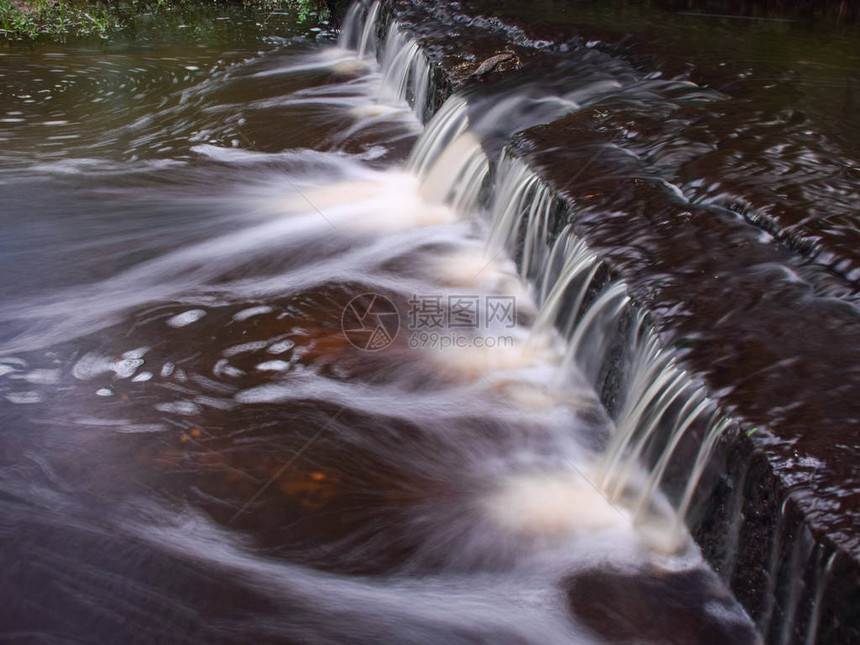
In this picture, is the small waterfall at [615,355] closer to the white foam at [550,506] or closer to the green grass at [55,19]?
the white foam at [550,506]

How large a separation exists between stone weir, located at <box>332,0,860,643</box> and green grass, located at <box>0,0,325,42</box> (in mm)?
5585

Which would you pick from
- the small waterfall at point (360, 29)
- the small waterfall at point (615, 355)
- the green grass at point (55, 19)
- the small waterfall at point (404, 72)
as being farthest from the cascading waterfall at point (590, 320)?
the green grass at point (55, 19)

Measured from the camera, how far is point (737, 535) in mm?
2086

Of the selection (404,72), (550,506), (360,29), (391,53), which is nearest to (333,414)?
(550,506)

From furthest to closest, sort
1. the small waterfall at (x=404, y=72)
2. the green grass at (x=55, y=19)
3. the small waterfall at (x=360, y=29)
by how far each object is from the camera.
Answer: the green grass at (x=55, y=19)
the small waterfall at (x=360, y=29)
the small waterfall at (x=404, y=72)

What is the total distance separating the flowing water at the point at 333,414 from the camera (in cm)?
225

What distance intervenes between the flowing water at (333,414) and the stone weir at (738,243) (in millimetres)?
103

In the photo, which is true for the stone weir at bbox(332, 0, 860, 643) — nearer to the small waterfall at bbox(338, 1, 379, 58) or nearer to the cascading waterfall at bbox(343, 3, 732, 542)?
the cascading waterfall at bbox(343, 3, 732, 542)

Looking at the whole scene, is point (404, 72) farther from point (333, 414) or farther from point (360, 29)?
point (333, 414)

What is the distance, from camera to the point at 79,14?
995 cm

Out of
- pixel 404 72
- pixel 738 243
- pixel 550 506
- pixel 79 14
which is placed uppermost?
pixel 79 14

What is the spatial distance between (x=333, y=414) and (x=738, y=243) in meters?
1.75

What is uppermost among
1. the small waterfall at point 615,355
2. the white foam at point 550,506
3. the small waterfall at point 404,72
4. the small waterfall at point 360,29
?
the small waterfall at point 360,29

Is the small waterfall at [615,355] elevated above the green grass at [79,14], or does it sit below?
below
